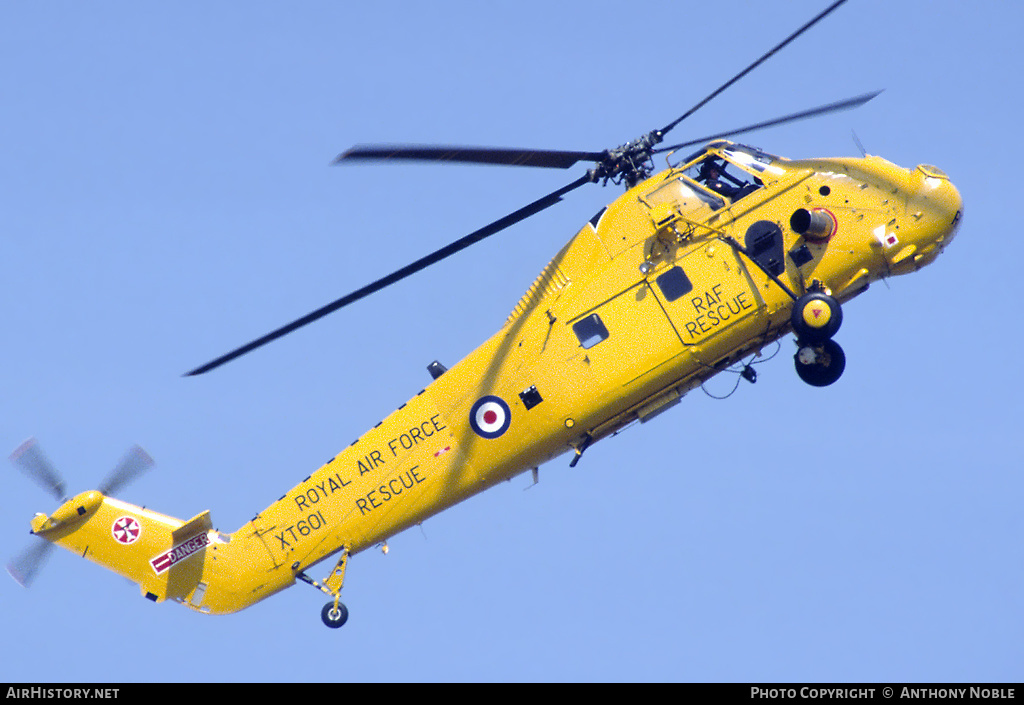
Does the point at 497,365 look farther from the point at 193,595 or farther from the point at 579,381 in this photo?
the point at 193,595

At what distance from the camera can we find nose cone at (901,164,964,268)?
2066cm

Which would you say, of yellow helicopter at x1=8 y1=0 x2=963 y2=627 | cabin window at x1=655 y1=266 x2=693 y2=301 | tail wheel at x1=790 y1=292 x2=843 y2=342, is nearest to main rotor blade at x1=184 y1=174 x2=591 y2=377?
yellow helicopter at x1=8 y1=0 x2=963 y2=627

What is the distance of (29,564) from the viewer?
904 inches

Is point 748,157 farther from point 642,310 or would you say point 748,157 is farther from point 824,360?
point 824,360

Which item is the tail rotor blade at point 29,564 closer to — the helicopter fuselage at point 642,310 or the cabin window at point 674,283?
the helicopter fuselage at point 642,310

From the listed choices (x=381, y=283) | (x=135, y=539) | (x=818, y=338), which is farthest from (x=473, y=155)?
(x=135, y=539)

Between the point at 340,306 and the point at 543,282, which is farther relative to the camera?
the point at 543,282
